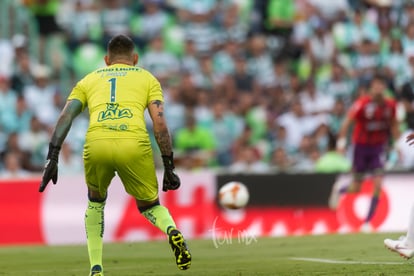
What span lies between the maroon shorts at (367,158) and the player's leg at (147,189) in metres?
9.04

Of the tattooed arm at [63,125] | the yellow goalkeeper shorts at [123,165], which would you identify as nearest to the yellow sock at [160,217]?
the yellow goalkeeper shorts at [123,165]

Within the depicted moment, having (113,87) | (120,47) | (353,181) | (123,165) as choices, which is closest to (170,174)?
(123,165)

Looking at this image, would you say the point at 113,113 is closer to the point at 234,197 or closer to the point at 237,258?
the point at 237,258

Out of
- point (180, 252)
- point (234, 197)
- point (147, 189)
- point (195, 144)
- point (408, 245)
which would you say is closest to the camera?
point (180, 252)

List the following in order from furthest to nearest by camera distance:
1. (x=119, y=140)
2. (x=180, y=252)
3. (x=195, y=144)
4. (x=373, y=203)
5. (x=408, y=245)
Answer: (x=195, y=144) → (x=373, y=203) → (x=408, y=245) → (x=119, y=140) → (x=180, y=252)

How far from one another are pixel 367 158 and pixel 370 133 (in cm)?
47

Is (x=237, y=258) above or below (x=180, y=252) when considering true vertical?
below

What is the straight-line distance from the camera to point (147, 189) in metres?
9.42

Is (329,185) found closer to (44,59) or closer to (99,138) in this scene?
(44,59)

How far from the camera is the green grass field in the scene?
10625 millimetres

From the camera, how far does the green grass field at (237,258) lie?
10.6 metres

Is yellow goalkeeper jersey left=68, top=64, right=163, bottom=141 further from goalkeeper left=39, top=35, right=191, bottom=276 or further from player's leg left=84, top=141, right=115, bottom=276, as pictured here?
player's leg left=84, top=141, right=115, bottom=276

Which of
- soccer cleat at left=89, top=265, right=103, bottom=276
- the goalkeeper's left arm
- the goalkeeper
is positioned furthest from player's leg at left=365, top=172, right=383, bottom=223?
the goalkeeper's left arm

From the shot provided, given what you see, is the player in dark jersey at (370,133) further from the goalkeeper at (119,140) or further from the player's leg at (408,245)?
the goalkeeper at (119,140)
